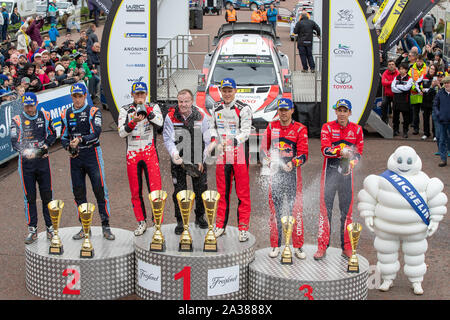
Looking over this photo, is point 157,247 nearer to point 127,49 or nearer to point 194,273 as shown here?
point 194,273

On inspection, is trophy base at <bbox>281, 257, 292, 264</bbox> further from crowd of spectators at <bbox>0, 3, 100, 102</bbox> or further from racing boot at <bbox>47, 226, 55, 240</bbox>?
crowd of spectators at <bbox>0, 3, 100, 102</bbox>

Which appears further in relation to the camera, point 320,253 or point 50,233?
point 50,233

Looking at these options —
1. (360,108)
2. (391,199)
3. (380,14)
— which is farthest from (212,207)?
(380,14)

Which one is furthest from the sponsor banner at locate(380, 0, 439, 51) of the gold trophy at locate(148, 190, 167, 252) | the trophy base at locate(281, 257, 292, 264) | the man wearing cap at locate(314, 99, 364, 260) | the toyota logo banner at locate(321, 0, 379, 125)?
the gold trophy at locate(148, 190, 167, 252)

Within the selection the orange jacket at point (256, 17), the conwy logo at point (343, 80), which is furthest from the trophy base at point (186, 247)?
the orange jacket at point (256, 17)

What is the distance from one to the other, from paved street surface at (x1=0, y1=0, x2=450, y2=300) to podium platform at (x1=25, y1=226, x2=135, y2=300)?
23 cm

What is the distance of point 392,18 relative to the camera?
18.0 metres

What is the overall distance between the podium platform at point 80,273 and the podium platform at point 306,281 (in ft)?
4.41

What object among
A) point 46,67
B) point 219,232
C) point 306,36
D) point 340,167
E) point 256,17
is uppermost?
point 256,17

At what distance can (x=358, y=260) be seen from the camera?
759 centimetres

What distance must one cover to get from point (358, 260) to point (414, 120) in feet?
30.4

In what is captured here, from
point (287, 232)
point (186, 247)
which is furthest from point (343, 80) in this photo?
point (186, 247)

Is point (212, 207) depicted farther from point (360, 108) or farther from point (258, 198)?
point (360, 108)

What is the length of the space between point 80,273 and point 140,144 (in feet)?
5.66
